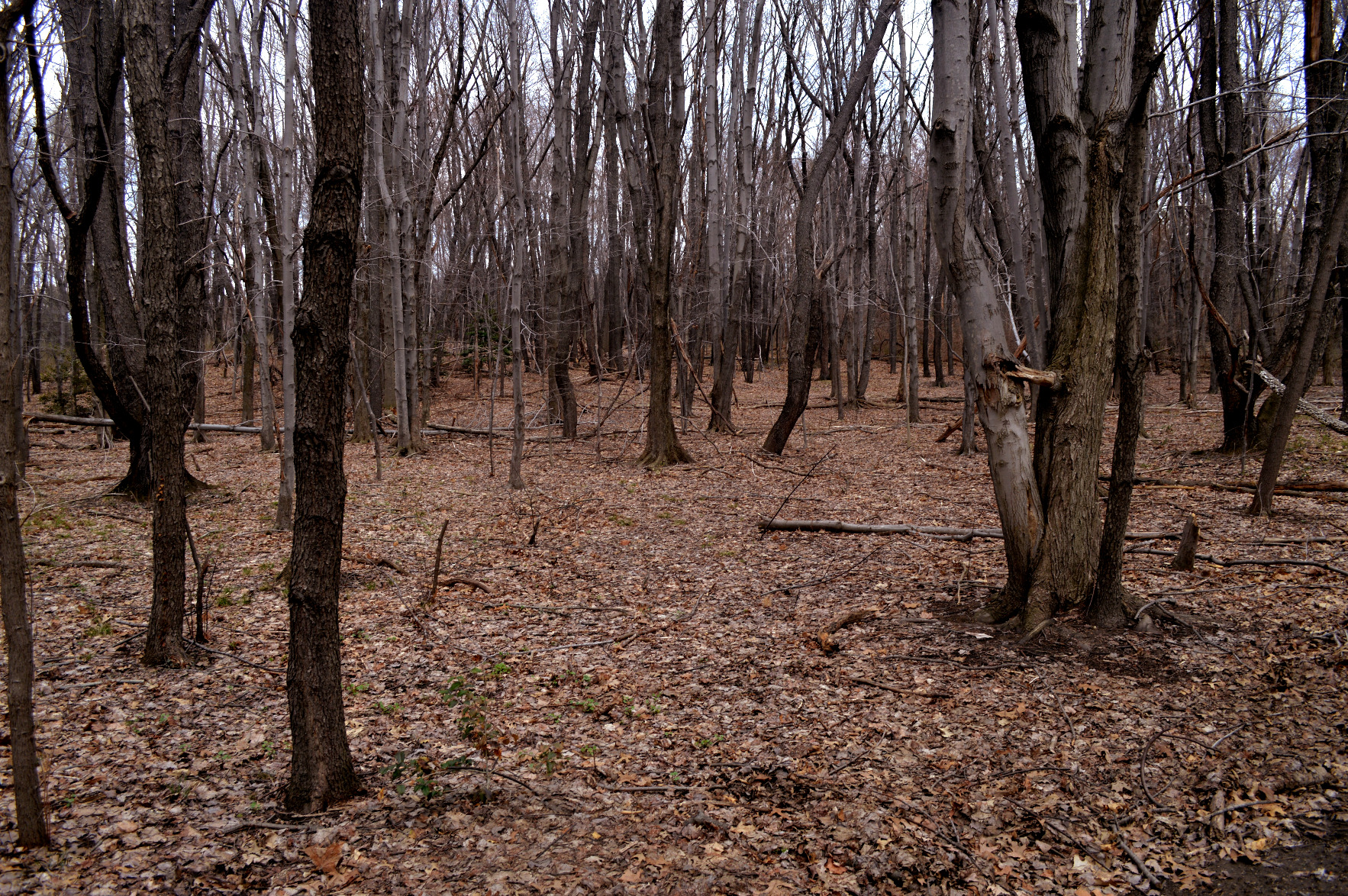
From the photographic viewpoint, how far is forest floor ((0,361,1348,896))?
2840mm

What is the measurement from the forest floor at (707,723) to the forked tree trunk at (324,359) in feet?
2.09

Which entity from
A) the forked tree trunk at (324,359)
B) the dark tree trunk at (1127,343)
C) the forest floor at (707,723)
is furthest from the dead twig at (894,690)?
the forked tree trunk at (324,359)

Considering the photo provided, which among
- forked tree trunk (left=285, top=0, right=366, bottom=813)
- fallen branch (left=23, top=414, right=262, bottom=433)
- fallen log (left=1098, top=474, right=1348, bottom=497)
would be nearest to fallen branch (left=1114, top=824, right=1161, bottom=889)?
forked tree trunk (left=285, top=0, right=366, bottom=813)

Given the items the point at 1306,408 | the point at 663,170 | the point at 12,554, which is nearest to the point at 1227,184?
the point at 1306,408

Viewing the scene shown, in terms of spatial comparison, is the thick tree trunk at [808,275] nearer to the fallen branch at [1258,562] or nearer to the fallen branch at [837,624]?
the fallen branch at [1258,562]

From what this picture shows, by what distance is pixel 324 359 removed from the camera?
9.20 feet

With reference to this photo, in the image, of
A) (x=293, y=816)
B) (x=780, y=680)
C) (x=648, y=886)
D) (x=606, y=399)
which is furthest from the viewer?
(x=606, y=399)

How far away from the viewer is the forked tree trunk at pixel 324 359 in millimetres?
2773

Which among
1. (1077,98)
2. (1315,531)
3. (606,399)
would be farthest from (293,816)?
(606,399)

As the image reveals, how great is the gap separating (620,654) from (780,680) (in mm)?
1094

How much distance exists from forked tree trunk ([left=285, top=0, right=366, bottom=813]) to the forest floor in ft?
2.09

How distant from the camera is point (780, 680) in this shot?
14.4 ft

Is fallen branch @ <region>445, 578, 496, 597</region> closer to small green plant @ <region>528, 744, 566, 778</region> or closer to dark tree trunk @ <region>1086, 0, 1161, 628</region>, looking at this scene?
small green plant @ <region>528, 744, 566, 778</region>

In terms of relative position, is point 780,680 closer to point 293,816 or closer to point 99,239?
point 293,816
